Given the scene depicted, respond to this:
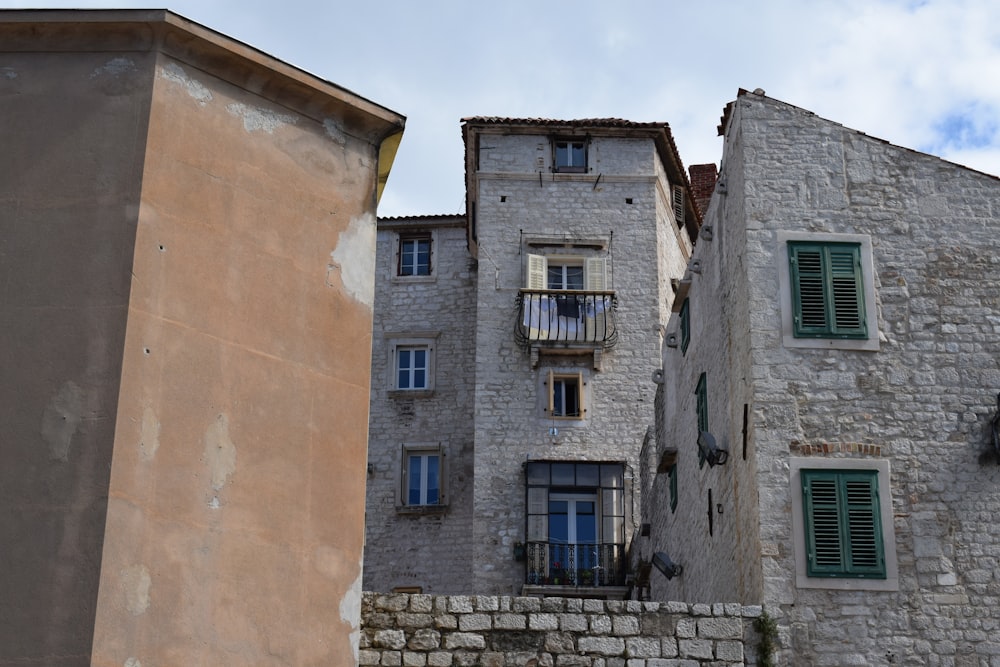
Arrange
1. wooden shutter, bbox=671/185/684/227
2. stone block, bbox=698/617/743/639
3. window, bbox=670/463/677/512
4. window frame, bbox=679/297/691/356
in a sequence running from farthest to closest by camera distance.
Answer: wooden shutter, bbox=671/185/684/227, window, bbox=670/463/677/512, window frame, bbox=679/297/691/356, stone block, bbox=698/617/743/639

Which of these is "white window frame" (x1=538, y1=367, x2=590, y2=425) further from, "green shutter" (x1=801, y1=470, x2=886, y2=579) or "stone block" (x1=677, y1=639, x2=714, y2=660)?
"stone block" (x1=677, y1=639, x2=714, y2=660)

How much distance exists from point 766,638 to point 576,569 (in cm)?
1617

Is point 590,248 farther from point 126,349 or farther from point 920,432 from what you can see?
point 126,349

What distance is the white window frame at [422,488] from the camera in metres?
32.9

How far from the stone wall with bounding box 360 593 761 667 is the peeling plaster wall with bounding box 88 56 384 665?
72cm

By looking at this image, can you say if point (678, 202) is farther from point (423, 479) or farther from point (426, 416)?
point (423, 479)

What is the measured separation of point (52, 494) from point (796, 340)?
7.90 metres

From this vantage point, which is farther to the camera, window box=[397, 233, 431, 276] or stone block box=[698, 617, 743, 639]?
window box=[397, 233, 431, 276]

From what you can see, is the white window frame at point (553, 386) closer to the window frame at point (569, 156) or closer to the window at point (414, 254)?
the window frame at point (569, 156)

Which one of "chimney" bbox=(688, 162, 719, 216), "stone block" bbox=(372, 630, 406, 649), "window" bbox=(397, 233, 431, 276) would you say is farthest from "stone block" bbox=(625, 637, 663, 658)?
"chimney" bbox=(688, 162, 719, 216)

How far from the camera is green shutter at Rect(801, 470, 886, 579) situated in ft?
49.1

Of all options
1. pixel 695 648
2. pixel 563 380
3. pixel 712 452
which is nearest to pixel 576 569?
pixel 563 380

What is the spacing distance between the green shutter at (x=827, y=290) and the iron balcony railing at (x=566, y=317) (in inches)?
634

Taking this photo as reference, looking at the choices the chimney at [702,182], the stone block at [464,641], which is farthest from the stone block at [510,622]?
the chimney at [702,182]
